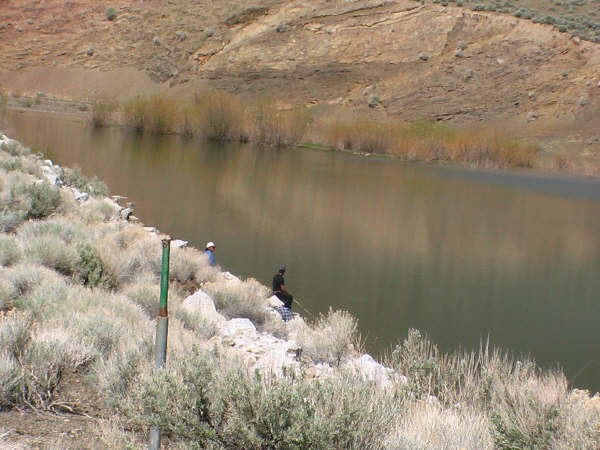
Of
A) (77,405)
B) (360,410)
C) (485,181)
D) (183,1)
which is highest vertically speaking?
(183,1)

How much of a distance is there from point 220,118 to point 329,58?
18835mm

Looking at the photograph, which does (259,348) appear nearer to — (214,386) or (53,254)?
(53,254)

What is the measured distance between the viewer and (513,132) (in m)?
55.6

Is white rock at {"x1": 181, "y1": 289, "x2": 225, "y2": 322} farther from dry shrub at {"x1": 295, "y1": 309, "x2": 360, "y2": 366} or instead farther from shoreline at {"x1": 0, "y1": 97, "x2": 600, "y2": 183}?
shoreline at {"x1": 0, "y1": 97, "x2": 600, "y2": 183}

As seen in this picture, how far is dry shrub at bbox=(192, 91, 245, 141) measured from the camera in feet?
174

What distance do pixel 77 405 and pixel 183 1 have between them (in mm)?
81725

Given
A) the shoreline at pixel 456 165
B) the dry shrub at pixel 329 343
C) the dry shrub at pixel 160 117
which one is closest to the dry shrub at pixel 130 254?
the dry shrub at pixel 329 343

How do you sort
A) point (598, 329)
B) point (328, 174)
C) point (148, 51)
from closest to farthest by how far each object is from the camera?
point (598, 329) → point (328, 174) → point (148, 51)

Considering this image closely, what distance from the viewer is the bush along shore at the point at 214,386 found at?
3.69 meters

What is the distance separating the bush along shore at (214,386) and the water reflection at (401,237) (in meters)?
4.92

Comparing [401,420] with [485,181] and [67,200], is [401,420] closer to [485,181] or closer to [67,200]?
[67,200]

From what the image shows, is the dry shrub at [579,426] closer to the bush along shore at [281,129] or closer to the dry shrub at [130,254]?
the dry shrub at [130,254]

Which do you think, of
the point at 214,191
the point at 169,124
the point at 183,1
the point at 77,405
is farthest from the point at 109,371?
the point at 183,1

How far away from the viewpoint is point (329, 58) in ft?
224
